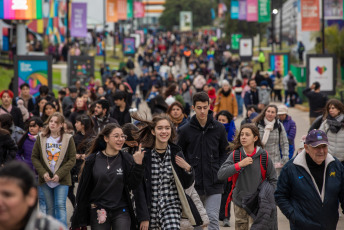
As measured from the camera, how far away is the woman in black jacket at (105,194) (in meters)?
6.81

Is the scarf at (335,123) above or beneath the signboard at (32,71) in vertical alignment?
beneath

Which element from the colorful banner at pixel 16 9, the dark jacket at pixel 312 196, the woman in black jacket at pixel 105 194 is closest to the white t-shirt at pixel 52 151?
the woman in black jacket at pixel 105 194

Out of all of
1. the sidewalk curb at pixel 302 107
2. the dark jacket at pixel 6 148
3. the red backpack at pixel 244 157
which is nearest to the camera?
the red backpack at pixel 244 157

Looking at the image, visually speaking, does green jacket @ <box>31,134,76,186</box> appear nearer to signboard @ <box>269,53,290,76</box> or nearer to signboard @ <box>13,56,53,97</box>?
signboard @ <box>13,56,53,97</box>

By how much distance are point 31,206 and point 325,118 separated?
7.49 metres

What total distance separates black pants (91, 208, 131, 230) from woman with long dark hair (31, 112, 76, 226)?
2.11 m

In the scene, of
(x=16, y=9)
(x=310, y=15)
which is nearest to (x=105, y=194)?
(x=16, y=9)

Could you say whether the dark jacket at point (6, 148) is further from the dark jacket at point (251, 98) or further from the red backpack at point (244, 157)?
the dark jacket at point (251, 98)

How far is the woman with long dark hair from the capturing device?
8.88 m

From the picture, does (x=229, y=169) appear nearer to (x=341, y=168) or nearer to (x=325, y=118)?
(x=341, y=168)

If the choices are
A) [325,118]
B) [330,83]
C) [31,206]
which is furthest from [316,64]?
[31,206]

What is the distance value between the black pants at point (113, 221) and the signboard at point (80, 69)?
19.3 meters

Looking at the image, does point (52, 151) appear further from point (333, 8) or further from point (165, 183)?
point (333, 8)

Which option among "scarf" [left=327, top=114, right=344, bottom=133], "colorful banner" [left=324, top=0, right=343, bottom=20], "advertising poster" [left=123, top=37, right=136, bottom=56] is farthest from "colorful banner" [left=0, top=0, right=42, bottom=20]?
"advertising poster" [left=123, top=37, right=136, bottom=56]
